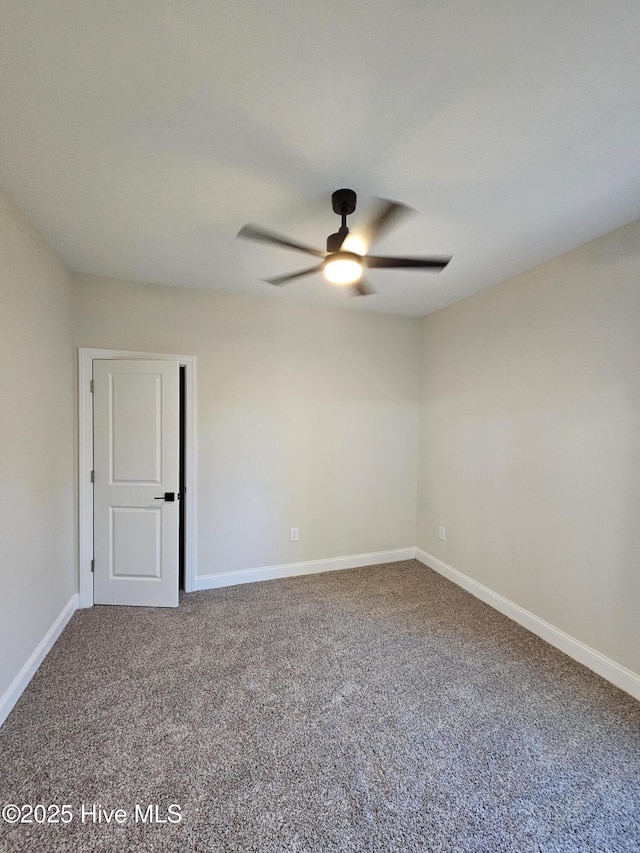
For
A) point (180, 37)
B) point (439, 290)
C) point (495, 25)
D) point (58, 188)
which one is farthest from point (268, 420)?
point (495, 25)

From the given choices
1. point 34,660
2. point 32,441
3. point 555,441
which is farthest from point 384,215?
point 34,660

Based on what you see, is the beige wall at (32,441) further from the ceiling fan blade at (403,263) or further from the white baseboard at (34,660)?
the ceiling fan blade at (403,263)

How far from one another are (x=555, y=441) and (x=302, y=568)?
2.47m

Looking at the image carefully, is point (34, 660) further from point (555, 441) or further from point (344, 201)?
point (555, 441)

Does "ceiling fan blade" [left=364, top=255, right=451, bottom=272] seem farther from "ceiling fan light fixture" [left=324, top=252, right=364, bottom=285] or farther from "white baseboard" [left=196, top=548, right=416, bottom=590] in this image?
"white baseboard" [left=196, top=548, right=416, bottom=590]

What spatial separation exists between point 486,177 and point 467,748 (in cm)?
267

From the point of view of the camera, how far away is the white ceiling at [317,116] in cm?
106

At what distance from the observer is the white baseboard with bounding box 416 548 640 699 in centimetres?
211

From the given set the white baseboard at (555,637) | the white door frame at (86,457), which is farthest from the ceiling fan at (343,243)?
the white baseboard at (555,637)

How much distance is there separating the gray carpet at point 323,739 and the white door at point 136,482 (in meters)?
0.31

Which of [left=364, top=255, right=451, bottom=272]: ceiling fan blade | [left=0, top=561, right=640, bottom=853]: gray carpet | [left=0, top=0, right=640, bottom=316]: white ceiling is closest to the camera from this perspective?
[left=0, top=0, right=640, bottom=316]: white ceiling

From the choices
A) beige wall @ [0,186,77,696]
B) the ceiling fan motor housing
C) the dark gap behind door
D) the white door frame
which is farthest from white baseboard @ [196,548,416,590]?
the ceiling fan motor housing

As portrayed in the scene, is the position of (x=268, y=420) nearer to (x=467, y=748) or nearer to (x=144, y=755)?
(x=144, y=755)

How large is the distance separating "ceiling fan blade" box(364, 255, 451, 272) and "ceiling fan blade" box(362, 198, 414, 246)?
14 centimetres
